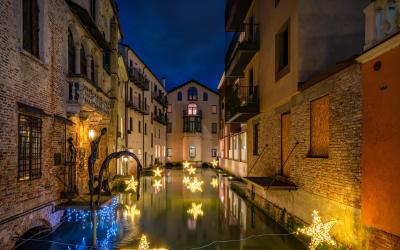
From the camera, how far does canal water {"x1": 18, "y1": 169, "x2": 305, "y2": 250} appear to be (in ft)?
32.5

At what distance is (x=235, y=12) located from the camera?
2089 centimetres

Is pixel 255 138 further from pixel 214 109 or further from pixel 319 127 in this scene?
pixel 214 109

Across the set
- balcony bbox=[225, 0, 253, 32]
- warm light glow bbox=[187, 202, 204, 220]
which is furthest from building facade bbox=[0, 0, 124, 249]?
balcony bbox=[225, 0, 253, 32]

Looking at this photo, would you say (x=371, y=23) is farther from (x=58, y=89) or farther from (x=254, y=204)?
(x=254, y=204)

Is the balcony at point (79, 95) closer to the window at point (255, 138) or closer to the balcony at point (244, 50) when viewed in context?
the balcony at point (244, 50)

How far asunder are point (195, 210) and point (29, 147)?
8801mm

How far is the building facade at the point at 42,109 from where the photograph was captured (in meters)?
8.11

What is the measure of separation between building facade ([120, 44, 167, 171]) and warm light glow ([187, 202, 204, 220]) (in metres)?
11.1

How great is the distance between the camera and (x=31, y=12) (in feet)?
32.6

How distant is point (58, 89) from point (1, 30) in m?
3.76

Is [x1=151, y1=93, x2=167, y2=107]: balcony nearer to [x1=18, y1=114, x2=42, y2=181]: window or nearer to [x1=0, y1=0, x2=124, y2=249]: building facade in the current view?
[x1=0, y1=0, x2=124, y2=249]: building facade

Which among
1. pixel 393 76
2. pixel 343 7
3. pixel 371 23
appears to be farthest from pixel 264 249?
pixel 343 7

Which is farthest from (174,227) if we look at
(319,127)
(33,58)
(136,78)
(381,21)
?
(136,78)

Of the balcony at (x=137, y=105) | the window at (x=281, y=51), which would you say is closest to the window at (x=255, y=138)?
the window at (x=281, y=51)
